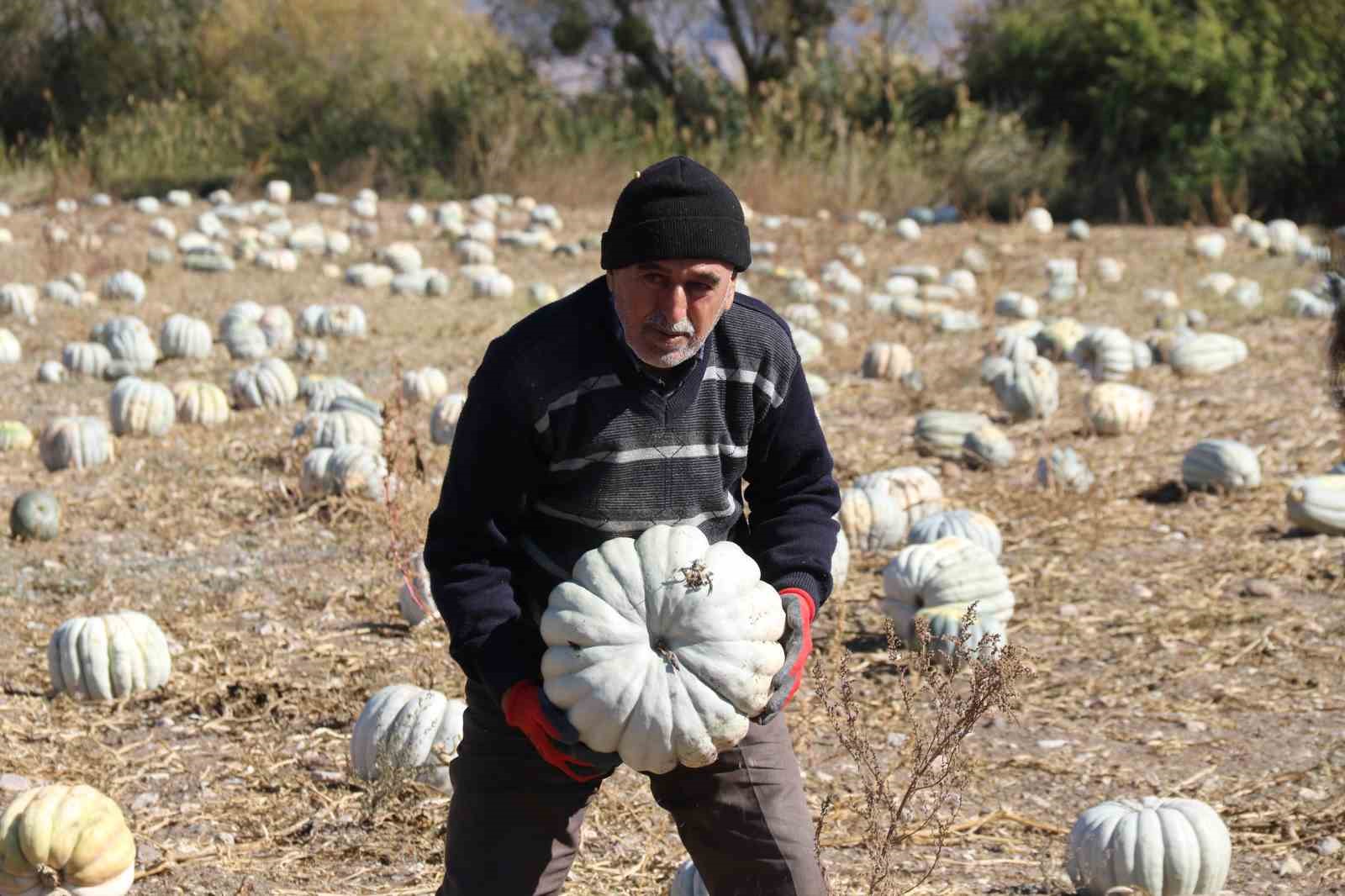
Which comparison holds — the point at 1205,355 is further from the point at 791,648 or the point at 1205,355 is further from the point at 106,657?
the point at 791,648

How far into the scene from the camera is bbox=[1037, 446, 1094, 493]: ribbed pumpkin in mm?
6969

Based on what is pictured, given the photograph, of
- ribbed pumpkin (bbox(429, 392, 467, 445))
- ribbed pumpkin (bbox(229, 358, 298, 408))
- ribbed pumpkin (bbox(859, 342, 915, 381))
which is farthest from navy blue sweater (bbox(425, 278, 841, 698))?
ribbed pumpkin (bbox(859, 342, 915, 381))

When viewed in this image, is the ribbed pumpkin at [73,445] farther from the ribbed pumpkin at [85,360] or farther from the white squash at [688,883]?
the white squash at [688,883]

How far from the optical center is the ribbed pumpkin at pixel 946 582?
524 centimetres

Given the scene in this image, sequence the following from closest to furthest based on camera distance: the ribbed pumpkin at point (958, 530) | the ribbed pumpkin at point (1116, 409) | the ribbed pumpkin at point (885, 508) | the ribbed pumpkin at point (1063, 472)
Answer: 1. the ribbed pumpkin at point (958, 530)
2. the ribbed pumpkin at point (885, 508)
3. the ribbed pumpkin at point (1063, 472)
4. the ribbed pumpkin at point (1116, 409)

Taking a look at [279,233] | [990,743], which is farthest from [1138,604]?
[279,233]

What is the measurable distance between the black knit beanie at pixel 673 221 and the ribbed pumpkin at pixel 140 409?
5683mm

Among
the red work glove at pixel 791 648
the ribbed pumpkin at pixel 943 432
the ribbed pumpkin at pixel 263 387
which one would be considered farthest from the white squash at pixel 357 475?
the red work glove at pixel 791 648

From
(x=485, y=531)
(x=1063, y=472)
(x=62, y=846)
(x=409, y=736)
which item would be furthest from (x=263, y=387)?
(x=485, y=531)

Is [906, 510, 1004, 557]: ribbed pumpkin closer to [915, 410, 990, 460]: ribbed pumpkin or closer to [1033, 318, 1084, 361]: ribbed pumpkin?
[915, 410, 990, 460]: ribbed pumpkin

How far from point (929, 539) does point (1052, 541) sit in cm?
79

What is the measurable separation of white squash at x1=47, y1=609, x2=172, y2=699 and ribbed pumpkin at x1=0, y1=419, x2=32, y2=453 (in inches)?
124

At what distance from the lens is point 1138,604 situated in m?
5.73

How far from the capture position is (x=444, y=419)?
7578 millimetres
